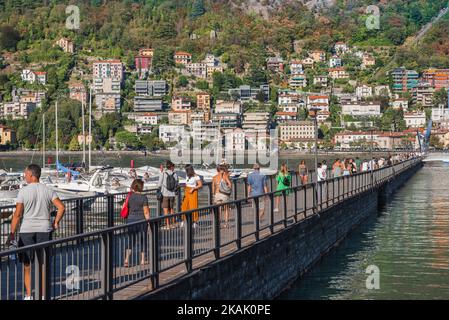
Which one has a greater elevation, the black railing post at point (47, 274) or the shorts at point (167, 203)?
the black railing post at point (47, 274)

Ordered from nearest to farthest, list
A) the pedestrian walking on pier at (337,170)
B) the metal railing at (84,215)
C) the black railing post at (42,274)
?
the black railing post at (42,274) → the metal railing at (84,215) → the pedestrian walking on pier at (337,170)

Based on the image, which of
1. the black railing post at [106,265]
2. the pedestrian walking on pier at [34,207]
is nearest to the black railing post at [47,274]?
the black railing post at [106,265]

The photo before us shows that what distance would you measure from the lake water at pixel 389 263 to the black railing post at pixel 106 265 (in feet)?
26.4

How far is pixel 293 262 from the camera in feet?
65.1

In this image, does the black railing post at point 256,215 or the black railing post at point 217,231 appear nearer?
the black railing post at point 217,231

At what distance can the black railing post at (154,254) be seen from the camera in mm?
11672

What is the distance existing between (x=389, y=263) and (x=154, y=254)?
47.3 ft

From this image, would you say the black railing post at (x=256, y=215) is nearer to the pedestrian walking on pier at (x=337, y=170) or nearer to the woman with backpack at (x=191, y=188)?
the woman with backpack at (x=191, y=188)

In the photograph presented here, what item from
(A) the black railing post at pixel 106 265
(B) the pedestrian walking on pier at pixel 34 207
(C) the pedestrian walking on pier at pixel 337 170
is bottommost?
(C) the pedestrian walking on pier at pixel 337 170

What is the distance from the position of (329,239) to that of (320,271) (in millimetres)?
3742

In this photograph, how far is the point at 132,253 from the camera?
38.0ft

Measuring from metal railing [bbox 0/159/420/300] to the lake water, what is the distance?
305cm

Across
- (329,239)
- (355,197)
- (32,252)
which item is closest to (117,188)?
(355,197)
